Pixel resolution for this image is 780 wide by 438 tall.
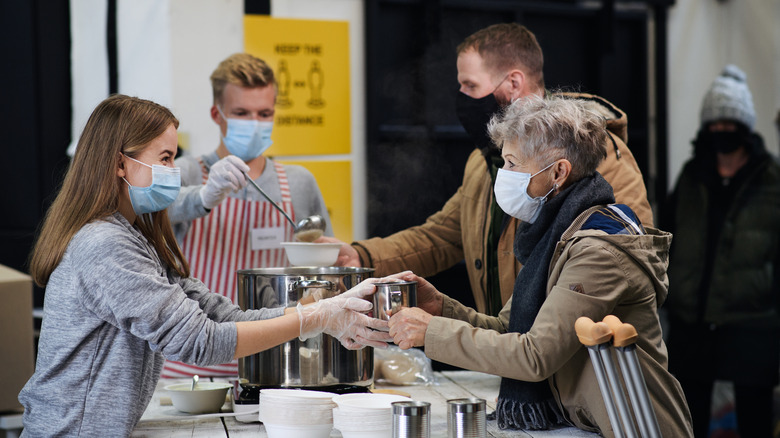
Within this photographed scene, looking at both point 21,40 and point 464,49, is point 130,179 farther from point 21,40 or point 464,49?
point 21,40

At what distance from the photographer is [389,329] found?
5.56 feet

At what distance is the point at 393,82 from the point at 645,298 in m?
2.28

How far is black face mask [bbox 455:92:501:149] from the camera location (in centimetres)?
223

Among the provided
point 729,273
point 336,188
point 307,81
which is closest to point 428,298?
point 336,188

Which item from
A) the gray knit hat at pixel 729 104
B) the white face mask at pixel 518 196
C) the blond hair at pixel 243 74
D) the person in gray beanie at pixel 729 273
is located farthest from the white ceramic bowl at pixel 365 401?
the gray knit hat at pixel 729 104

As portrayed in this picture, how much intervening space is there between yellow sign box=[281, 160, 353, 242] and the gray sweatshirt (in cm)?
195

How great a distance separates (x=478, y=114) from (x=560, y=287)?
2.71 feet

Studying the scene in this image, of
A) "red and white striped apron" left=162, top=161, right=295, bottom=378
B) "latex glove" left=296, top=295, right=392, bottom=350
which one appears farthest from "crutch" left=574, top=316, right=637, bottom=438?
"red and white striped apron" left=162, top=161, right=295, bottom=378

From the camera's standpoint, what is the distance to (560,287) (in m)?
1.56

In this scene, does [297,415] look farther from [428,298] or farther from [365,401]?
[428,298]

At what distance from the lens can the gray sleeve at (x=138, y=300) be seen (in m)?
1.49

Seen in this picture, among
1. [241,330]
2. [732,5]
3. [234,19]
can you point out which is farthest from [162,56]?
[732,5]

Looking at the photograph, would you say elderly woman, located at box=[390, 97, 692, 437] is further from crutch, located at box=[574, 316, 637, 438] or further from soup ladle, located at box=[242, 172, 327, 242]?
soup ladle, located at box=[242, 172, 327, 242]

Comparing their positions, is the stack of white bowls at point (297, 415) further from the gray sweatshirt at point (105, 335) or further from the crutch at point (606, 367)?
the crutch at point (606, 367)
